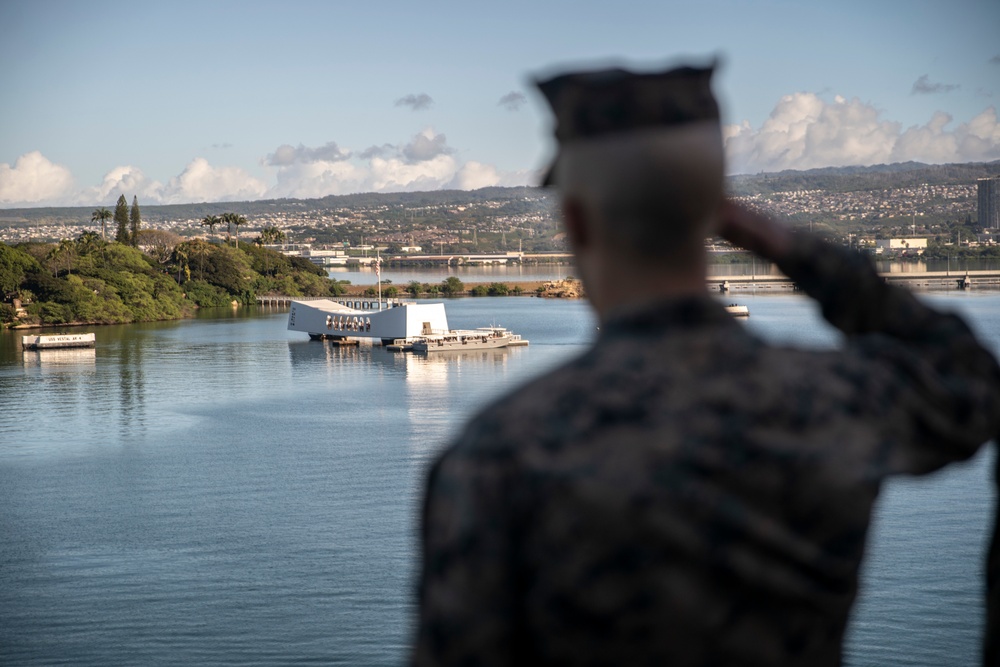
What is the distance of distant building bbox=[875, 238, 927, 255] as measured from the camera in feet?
415

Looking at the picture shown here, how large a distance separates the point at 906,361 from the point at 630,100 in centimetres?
39

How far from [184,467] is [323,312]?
30.1m

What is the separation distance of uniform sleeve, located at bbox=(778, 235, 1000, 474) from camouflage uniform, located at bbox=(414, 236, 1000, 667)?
2 cm

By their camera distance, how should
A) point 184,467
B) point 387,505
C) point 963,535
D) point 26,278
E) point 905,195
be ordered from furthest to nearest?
point 905,195 → point 26,278 → point 184,467 → point 387,505 → point 963,535

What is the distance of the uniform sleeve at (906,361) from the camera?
1.09 m

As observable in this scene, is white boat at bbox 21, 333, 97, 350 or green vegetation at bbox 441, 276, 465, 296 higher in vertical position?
green vegetation at bbox 441, 276, 465, 296

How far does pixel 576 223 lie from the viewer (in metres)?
1.07

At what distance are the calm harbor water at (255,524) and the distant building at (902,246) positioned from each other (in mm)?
95998

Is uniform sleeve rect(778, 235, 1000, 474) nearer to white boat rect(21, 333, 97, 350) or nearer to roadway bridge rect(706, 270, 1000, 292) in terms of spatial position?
white boat rect(21, 333, 97, 350)

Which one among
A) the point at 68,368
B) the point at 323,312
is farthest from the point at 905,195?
the point at 68,368

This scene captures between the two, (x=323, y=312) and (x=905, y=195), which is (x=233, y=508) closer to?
(x=323, y=312)

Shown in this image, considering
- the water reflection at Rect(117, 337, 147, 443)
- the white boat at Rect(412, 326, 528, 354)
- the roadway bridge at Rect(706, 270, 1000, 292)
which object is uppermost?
the roadway bridge at Rect(706, 270, 1000, 292)

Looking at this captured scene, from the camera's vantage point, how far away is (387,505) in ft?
72.3

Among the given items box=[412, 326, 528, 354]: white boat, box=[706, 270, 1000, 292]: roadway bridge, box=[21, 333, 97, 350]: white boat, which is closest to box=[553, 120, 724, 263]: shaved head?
box=[412, 326, 528, 354]: white boat
